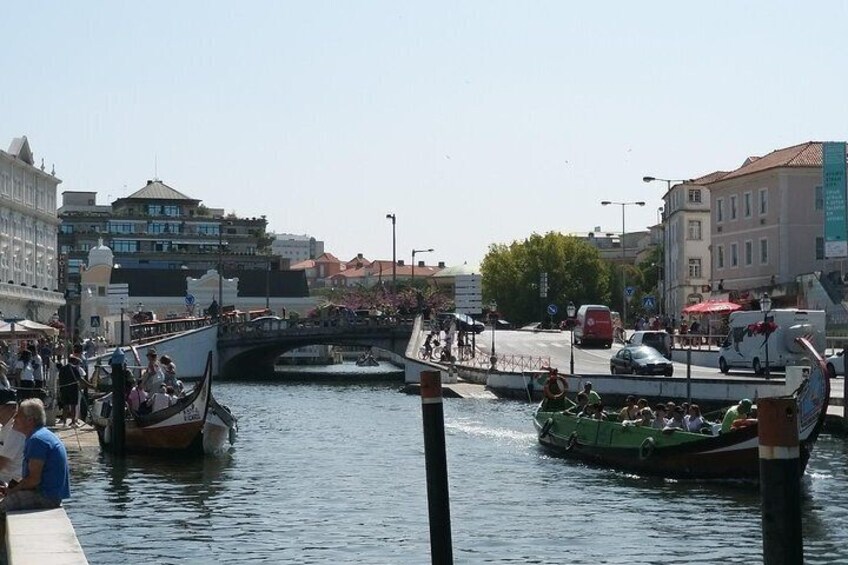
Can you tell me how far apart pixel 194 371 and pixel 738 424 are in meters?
69.2

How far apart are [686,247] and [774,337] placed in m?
58.8

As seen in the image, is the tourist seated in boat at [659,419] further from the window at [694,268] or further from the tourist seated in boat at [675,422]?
the window at [694,268]

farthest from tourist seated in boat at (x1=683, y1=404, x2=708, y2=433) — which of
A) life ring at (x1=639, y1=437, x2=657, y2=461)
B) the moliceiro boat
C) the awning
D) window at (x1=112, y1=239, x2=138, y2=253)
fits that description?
window at (x1=112, y1=239, x2=138, y2=253)

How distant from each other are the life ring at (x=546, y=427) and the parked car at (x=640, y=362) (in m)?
21.2

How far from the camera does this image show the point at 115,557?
79.6ft

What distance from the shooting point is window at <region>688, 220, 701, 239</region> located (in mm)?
121625

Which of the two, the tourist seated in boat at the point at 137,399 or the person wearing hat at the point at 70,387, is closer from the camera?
the tourist seated in boat at the point at 137,399

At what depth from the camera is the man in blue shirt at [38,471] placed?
15.5 metres

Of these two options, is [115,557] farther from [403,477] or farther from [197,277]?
[197,277]

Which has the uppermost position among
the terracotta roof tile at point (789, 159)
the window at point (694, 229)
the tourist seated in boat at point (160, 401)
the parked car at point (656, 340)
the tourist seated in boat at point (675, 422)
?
the terracotta roof tile at point (789, 159)

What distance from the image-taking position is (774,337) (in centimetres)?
6206

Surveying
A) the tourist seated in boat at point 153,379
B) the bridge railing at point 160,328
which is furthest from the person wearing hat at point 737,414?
the bridge railing at point 160,328

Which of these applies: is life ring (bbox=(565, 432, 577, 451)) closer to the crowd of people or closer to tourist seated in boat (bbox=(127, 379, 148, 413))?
the crowd of people

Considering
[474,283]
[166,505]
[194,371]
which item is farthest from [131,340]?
[166,505]
